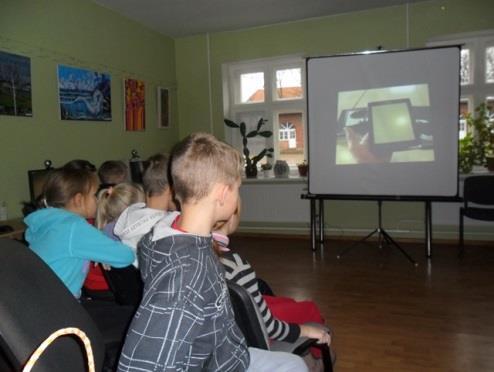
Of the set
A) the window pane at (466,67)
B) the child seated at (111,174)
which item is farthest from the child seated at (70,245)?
the window pane at (466,67)

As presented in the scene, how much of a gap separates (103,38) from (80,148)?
1230 mm

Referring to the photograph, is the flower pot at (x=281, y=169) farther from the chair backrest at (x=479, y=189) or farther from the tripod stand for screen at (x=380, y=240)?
the chair backrest at (x=479, y=189)

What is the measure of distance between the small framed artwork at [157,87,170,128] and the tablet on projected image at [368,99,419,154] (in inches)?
104

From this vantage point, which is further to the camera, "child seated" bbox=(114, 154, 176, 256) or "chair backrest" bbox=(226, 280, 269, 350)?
"child seated" bbox=(114, 154, 176, 256)

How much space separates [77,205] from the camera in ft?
5.88

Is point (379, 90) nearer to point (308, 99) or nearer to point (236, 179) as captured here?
point (308, 99)

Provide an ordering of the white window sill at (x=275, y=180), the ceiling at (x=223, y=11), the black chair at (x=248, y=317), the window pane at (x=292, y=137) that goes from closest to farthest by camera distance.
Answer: the black chair at (x=248, y=317), the ceiling at (x=223, y=11), the white window sill at (x=275, y=180), the window pane at (x=292, y=137)

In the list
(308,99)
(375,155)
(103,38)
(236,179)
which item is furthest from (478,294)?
(103,38)

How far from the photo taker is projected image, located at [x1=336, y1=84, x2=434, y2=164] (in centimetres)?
411

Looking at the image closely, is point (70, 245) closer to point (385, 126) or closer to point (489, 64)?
point (385, 126)

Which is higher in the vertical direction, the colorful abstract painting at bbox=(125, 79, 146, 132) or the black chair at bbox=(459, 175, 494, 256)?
the colorful abstract painting at bbox=(125, 79, 146, 132)

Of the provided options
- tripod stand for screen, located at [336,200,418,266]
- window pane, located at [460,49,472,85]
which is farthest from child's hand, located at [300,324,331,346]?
window pane, located at [460,49,472,85]

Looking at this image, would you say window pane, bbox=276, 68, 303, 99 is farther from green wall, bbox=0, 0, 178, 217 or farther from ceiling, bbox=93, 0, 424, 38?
green wall, bbox=0, 0, 178, 217

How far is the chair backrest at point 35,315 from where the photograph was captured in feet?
2.54
